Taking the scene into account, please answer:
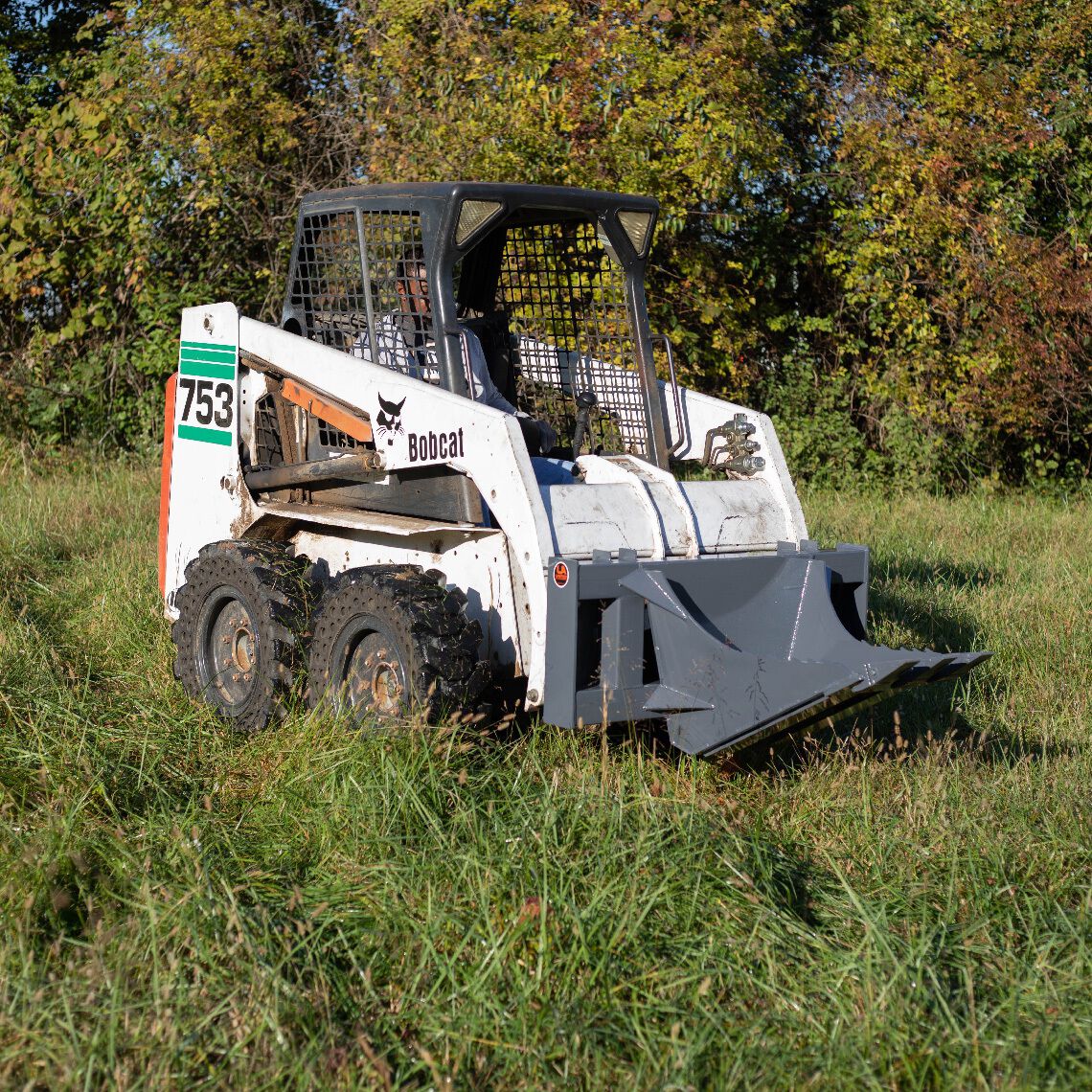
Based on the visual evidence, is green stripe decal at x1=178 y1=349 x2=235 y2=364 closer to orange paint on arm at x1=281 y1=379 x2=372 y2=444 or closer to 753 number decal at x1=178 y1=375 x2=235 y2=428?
753 number decal at x1=178 y1=375 x2=235 y2=428

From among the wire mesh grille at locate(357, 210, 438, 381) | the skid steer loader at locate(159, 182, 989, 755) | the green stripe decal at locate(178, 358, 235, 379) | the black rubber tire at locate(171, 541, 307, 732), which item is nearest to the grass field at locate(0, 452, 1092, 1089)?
the black rubber tire at locate(171, 541, 307, 732)

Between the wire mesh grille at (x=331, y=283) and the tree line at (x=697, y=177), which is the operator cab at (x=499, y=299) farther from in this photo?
the tree line at (x=697, y=177)

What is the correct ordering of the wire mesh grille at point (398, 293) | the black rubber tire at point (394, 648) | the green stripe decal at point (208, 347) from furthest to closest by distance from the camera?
the green stripe decal at point (208, 347) < the wire mesh grille at point (398, 293) < the black rubber tire at point (394, 648)

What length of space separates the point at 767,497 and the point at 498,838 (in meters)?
2.08

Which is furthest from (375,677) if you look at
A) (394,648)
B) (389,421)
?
(389,421)

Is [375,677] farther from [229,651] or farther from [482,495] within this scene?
[229,651]

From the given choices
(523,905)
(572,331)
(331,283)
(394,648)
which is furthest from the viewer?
(572,331)

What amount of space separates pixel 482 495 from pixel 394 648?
61 cm

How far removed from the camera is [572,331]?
20.4 feet

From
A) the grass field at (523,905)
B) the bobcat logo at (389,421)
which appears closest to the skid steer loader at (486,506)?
the bobcat logo at (389,421)

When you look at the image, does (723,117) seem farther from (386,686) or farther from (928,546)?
(386,686)

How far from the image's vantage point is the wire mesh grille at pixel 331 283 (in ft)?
18.2

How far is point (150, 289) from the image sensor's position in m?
12.8

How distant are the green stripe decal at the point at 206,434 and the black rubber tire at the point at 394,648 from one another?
112cm
